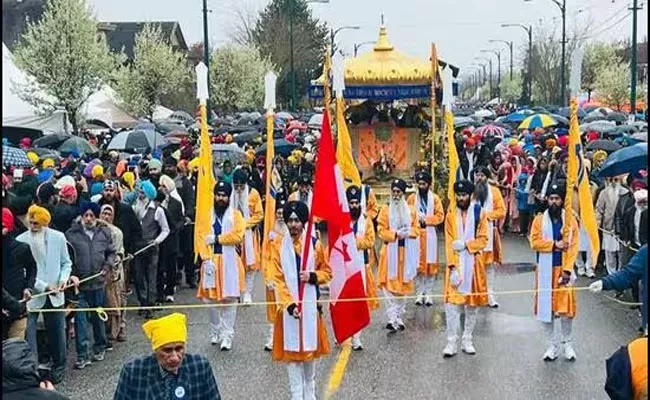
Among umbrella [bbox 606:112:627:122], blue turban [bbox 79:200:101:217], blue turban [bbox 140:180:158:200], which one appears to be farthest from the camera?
umbrella [bbox 606:112:627:122]

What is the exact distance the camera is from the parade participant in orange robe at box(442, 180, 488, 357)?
10062mm

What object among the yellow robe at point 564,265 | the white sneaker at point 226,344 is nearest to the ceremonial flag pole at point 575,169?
the yellow robe at point 564,265

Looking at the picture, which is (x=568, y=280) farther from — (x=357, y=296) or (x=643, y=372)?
(x=643, y=372)

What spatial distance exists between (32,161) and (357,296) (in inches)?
385

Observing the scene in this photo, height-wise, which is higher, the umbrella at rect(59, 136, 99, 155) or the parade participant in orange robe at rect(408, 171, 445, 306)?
the umbrella at rect(59, 136, 99, 155)

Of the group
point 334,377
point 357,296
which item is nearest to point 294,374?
point 357,296

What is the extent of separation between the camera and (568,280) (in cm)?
947

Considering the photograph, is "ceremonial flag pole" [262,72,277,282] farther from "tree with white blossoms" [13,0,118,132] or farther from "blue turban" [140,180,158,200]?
"tree with white blossoms" [13,0,118,132]

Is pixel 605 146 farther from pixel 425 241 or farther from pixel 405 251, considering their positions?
pixel 405 251

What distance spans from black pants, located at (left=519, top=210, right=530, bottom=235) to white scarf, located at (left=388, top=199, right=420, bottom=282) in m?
7.86

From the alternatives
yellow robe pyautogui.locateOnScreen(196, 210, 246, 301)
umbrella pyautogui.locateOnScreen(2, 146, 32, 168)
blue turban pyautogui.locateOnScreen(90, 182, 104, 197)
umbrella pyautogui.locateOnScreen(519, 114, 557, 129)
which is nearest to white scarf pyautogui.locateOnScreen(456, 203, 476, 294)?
yellow robe pyautogui.locateOnScreen(196, 210, 246, 301)

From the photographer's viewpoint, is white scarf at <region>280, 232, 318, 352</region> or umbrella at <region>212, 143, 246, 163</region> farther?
umbrella at <region>212, 143, 246, 163</region>

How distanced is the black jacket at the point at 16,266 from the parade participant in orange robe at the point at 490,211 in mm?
4574

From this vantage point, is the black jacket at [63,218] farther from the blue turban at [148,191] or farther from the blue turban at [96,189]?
the blue turban at [148,191]
